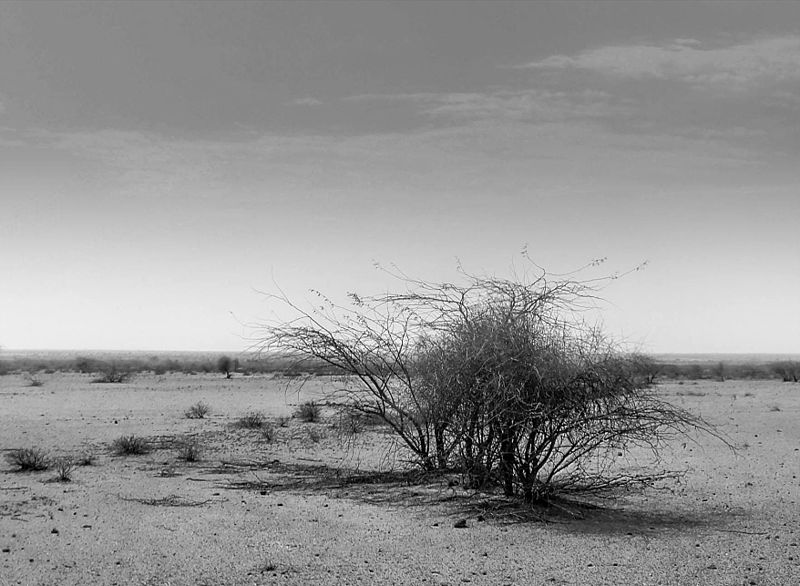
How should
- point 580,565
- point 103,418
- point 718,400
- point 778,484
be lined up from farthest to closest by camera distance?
point 718,400 → point 103,418 → point 778,484 → point 580,565

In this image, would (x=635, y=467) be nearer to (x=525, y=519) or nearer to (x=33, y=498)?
(x=525, y=519)

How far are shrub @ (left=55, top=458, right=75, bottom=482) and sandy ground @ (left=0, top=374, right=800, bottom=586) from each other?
0.47 ft

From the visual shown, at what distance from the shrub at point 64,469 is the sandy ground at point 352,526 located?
0.47 feet

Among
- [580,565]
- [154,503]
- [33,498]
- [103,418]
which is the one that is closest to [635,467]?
[580,565]

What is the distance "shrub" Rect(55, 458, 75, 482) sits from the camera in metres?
14.9

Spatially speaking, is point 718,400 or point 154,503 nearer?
point 154,503

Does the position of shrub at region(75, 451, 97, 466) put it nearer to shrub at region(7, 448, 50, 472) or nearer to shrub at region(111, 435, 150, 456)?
shrub at region(111, 435, 150, 456)

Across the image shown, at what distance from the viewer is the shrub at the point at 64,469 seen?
1486cm

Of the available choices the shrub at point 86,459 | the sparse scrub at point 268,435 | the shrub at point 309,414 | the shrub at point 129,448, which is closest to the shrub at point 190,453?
the shrub at point 129,448

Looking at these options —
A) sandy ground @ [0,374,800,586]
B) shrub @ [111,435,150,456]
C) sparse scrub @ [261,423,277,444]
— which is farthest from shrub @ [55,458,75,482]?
sparse scrub @ [261,423,277,444]

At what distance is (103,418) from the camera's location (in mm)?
27688

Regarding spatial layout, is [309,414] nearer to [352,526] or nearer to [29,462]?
[29,462]

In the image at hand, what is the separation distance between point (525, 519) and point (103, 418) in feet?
63.4

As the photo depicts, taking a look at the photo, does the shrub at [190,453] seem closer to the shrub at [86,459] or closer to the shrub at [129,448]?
the shrub at [129,448]
